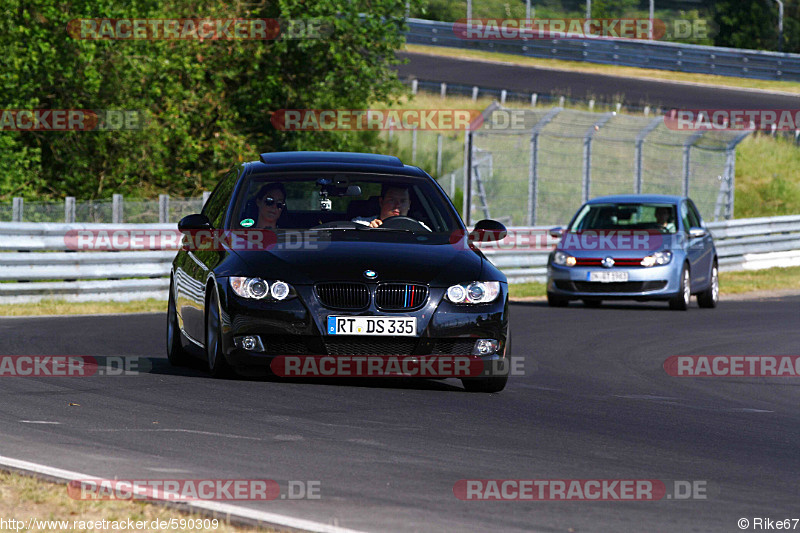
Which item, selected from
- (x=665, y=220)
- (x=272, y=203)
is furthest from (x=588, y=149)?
(x=272, y=203)

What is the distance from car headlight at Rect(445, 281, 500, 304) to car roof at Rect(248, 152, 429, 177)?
5.00 feet

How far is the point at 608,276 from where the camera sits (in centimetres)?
1909

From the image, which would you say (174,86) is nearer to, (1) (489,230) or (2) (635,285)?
(2) (635,285)

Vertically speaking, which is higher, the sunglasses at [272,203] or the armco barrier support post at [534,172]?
the sunglasses at [272,203]

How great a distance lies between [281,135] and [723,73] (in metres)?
24.8

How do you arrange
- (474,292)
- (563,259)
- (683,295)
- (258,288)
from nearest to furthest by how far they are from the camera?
(258,288), (474,292), (683,295), (563,259)

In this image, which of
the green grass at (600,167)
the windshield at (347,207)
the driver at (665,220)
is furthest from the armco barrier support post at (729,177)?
the windshield at (347,207)

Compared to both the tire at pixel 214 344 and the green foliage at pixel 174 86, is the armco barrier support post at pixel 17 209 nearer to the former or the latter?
the green foliage at pixel 174 86

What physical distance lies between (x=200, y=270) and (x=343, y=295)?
1432 millimetres

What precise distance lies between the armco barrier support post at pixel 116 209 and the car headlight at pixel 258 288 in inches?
415

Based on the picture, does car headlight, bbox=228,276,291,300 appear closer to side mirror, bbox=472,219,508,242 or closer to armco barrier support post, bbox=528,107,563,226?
side mirror, bbox=472,219,508,242

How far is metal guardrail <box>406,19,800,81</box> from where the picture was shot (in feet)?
161

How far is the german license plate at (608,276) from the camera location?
750 inches

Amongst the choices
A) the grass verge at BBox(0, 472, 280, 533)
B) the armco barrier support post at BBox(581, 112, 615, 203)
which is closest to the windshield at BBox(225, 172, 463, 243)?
the grass verge at BBox(0, 472, 280, 533)
